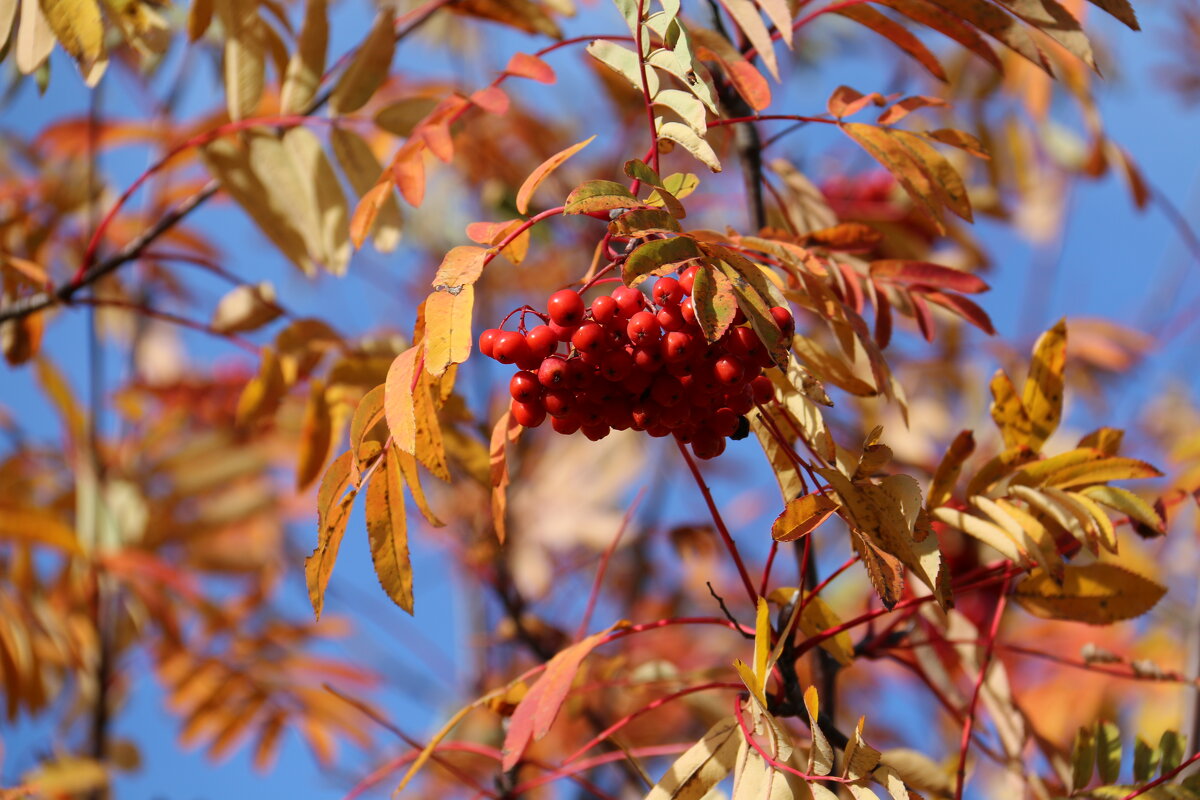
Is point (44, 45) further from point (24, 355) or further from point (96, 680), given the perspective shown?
point (96, 680)

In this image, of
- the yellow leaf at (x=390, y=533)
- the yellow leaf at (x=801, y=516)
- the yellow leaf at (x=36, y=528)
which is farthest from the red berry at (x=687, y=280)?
the yellow leaf at (x=36, y=528)

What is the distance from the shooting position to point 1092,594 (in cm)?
117

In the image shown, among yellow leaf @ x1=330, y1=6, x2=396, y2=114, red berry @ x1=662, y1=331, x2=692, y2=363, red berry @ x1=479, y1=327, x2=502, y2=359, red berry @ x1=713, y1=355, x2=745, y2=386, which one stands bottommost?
red berry @ x1=713, y1=355, x2=745, y2=386

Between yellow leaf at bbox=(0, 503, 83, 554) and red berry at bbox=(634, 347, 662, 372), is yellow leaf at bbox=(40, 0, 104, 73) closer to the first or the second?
red berry at bbox=(634, 347, 662, 372)

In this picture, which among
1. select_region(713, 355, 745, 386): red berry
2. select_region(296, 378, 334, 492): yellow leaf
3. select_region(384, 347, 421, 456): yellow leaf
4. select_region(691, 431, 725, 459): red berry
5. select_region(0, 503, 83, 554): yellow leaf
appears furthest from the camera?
select_region(0, 503, 83, 554): yellow leaf

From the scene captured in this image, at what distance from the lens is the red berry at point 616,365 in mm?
925

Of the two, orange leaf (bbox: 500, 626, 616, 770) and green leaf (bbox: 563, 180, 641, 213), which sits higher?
green leaf (bbox: 563, 180, 641, 213)

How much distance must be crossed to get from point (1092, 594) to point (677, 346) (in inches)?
24.8

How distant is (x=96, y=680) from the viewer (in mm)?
2266

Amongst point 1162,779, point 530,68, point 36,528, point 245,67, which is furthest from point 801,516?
point 36,528

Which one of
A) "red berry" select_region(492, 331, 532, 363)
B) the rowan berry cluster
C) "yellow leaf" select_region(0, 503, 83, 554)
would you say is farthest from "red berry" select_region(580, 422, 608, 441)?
"yellow leaf" select_region(0, 503, 83, 554)

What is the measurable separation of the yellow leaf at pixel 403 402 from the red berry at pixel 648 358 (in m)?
0.19

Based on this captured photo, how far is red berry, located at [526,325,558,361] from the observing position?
943 mm

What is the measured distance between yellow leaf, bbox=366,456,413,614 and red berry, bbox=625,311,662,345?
268 mm
